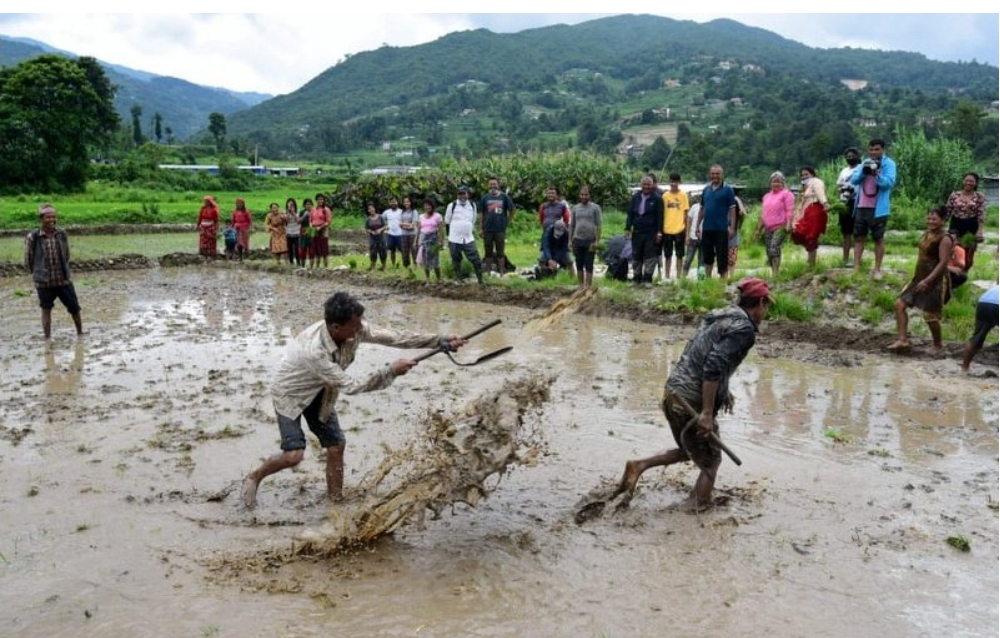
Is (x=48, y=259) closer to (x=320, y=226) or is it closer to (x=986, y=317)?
(x=320, y=226)

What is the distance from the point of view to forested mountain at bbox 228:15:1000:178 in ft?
198

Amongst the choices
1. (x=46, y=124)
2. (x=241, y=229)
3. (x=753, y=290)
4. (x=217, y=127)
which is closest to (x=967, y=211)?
(x=753, y=290)

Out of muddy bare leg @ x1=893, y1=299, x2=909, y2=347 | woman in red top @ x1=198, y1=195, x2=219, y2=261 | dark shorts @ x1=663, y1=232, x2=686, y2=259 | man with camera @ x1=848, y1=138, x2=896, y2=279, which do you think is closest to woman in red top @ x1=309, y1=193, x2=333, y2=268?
woman in red top @ x1=198, y1=195, x2=219, y2=261

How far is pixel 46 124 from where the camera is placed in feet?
138

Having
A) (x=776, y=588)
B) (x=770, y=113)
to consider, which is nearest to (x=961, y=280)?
(x=776, y=588)

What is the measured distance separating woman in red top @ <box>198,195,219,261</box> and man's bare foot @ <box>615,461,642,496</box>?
16778mm

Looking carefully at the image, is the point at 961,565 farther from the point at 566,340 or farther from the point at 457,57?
the point at 457,57

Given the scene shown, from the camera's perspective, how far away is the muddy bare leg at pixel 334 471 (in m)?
5.93

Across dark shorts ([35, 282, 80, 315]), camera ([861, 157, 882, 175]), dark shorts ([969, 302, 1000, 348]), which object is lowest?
dark shorts ([35, 282, 80, 315])

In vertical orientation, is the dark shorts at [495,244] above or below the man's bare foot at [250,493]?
above

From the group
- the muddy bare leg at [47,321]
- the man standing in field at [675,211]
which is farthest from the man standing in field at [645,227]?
the muddy bare leg at [47,321]

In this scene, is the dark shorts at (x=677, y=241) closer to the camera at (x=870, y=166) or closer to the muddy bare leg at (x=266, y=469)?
the camera at (x=870, y=166)

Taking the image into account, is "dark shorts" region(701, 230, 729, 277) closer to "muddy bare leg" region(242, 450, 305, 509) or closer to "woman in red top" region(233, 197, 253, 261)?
"muddy bare leg" region(242, 450, 305, 509)

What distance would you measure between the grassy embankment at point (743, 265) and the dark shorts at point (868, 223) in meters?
0.61
